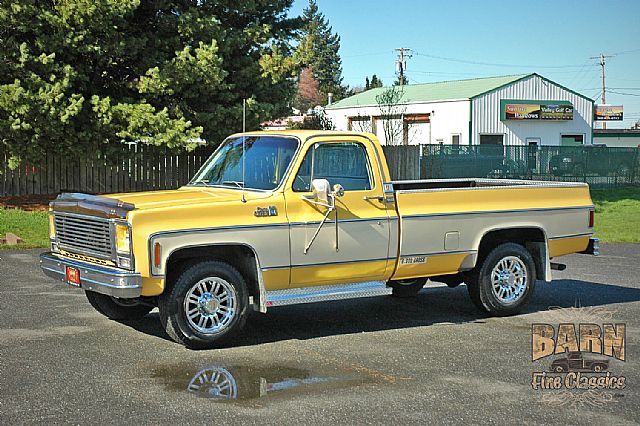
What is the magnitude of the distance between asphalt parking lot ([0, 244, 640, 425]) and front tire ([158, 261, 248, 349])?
17 cm

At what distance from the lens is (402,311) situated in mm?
10891

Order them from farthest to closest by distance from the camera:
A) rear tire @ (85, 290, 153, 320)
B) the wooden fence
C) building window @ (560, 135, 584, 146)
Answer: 1. building window @ (560, 135, 584, 146)
2. the wooden fence
3. rear tire @ (85, 290, 153, 320)

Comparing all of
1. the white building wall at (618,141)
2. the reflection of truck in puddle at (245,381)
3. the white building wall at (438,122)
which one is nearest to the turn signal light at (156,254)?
the reflection of truck in puddle at (245,381)

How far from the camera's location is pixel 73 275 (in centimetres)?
880

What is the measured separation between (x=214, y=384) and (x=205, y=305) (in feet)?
4.72

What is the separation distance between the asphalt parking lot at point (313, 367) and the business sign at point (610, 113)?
283 feet

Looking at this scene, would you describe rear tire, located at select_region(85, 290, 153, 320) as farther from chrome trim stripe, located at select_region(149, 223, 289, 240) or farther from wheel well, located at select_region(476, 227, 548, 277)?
wheel well, located at select_region(476, 227, 548, 277)

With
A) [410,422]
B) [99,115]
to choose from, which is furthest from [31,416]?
[99,115]

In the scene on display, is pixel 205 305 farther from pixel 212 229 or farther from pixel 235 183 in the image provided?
pixel 235 183

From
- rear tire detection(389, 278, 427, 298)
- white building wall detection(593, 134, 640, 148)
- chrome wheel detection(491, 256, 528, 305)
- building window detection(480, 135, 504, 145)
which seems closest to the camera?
chrome wheel detection(491, 256, 528, 305)

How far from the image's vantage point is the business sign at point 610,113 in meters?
93.0

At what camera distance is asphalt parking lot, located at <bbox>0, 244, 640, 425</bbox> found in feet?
21.4

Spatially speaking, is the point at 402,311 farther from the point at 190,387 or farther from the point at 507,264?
the point at 190,387

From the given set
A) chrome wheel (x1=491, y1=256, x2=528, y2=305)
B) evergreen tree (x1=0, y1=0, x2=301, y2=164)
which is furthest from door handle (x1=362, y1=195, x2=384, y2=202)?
evergreen tree (x1=0, y1=0, x2=301, y2=164)
